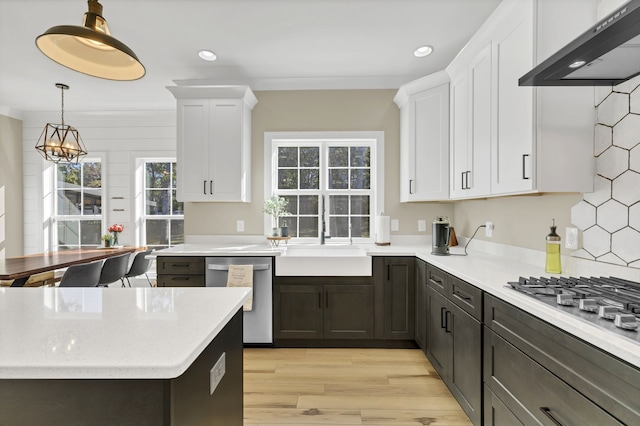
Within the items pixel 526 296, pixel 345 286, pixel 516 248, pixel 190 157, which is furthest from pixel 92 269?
pixel 516 248

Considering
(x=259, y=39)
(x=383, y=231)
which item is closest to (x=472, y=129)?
(x=383, y=231)

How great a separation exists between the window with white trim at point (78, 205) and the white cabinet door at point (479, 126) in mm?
4967

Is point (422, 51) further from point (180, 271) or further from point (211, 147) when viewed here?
point (180, 271)

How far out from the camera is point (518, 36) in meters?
1.83

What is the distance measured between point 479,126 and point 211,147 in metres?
2.48

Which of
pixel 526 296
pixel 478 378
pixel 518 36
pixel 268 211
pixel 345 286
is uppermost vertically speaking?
pixel 518 36

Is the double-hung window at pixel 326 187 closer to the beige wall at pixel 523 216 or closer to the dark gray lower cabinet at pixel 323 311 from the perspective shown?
the dark gray lower cabinet at pixel 323 311

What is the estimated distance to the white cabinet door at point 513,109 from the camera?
1.75m

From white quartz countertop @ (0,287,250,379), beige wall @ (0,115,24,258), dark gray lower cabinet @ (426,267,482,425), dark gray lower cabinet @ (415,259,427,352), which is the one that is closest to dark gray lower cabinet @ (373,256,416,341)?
dark gray lower cabinet @ (415,259,427,352)

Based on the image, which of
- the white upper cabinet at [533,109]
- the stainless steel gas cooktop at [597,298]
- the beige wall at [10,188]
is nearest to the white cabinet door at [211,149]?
the white upper cabinet at [533,109]

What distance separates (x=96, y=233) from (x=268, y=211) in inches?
120

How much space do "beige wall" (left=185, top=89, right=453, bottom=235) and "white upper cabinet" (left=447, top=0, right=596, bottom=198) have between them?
1437mm

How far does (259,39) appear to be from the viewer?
2754 millimetres

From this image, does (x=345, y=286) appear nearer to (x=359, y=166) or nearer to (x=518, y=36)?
(x=359, y=166)
